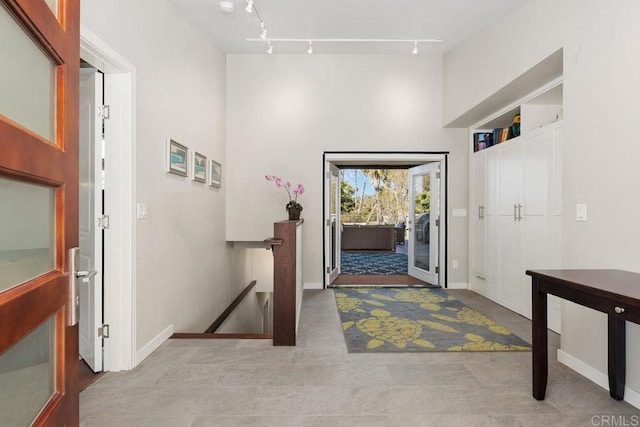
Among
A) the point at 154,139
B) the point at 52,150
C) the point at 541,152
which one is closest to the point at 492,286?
the point at 541,152

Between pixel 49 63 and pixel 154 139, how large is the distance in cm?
205

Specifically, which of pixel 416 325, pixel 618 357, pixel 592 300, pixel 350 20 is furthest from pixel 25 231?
pixel 350 20

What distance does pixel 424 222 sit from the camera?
5.54m

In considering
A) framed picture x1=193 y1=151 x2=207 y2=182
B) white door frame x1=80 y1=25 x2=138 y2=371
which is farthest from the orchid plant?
white door frame x1=80 y1=25 x2=138 y2=371

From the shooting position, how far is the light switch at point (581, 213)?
240 centimetres

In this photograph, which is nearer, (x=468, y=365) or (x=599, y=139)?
(x=599, y=139)

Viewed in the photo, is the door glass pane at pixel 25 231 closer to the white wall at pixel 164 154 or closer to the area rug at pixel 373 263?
the white wall at pixel 164 154

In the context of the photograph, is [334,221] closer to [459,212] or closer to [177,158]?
[459,212]

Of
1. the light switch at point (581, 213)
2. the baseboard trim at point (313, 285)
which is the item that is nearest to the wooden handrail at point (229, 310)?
the baseboard trim at point (313, 285)

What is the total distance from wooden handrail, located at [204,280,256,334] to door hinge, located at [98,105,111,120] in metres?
2.51

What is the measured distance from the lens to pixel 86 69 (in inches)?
96.0

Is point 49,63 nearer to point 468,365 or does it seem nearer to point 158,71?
point 158,71

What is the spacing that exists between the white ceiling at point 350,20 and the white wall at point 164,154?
293mm

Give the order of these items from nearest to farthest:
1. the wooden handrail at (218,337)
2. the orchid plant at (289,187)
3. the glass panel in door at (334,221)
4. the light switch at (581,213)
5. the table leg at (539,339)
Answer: the table leg at (539,339), the light switch at (581,213), the wooden handrail at (218,337), the orchid plant at (289,187), the glass panel in door at (334,221)
